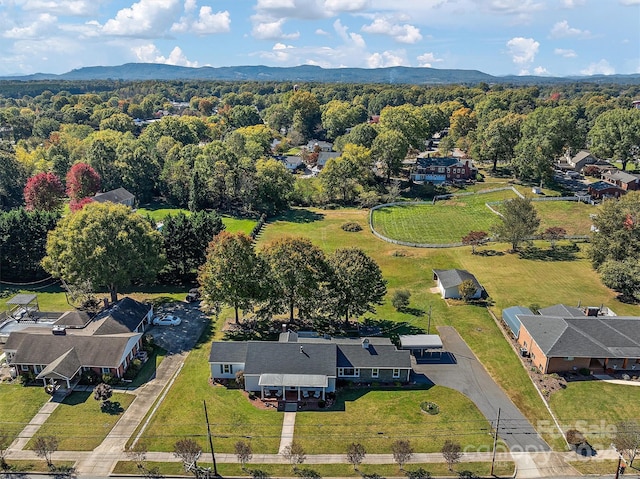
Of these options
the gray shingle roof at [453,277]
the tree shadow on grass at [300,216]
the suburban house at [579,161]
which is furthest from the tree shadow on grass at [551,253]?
the suburban house at [579,161]

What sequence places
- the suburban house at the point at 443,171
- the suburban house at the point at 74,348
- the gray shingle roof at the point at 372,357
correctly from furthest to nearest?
the suburban house at the point at 443,171, the gray shingle roof at the point at 372,357, the suburban house at the point at 74,348

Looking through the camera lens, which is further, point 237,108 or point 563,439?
point 237,108

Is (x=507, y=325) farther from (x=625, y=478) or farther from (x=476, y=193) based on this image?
(x=476, y=193)

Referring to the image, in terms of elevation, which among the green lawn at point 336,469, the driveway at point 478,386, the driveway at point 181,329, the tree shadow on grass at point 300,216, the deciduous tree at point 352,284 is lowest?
the green lawn at point 336,469

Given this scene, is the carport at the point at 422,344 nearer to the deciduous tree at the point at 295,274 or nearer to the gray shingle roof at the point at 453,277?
the deciduous tree at the point at 295,274

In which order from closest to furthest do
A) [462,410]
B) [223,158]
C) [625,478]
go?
[625,478] → [462,410] → [223,158]

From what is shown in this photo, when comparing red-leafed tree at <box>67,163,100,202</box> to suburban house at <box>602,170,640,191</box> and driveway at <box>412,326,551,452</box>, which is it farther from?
suburban house at <box>602,170,640,191</box>

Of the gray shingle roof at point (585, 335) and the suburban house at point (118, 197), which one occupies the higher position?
the suburban house at point (118, 197)

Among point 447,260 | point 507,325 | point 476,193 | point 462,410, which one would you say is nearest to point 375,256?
point 447,260
